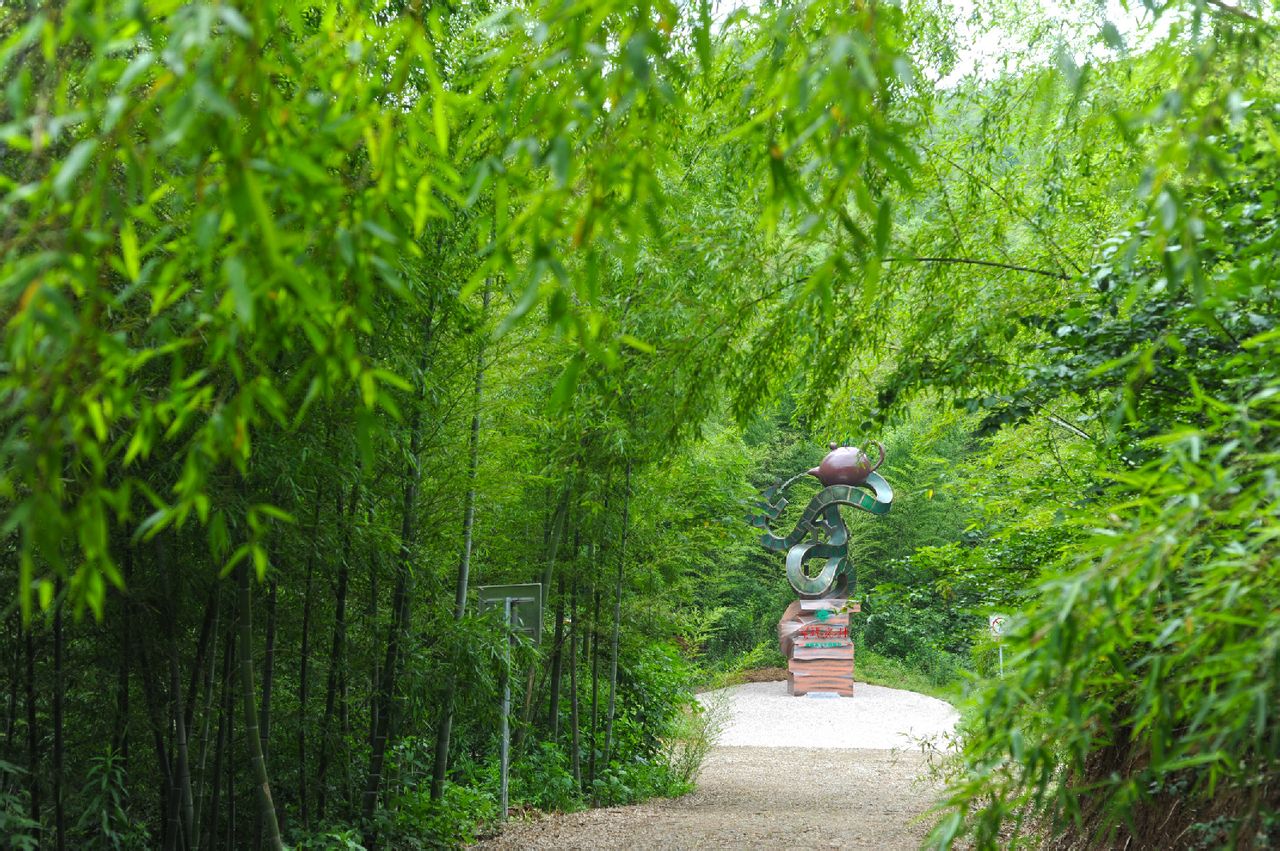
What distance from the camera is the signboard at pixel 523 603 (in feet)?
18.0

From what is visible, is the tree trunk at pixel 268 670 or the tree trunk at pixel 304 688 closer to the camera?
the tree trunk at pixel 268 670

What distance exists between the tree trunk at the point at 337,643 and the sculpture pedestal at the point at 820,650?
1162 centimetres

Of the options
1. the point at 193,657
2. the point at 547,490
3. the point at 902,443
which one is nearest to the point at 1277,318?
the point at 193,657

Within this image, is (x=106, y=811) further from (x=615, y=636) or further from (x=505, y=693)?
(x=615, y=636)

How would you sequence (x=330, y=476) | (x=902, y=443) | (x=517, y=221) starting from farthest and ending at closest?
(x=902, y=443), (x=330, y=476), (x=517, y=221)

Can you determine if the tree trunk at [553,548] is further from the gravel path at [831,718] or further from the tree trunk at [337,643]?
the gravel path at [831,718]

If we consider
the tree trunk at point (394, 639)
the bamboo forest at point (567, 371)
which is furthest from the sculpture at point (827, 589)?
the tree trunk at point (394, 639)

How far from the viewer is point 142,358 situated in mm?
1103

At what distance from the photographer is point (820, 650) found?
15.4 meters

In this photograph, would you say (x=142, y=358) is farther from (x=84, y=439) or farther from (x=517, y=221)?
(x=517, y=221)

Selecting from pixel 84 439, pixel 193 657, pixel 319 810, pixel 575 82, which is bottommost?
pixel 319 810

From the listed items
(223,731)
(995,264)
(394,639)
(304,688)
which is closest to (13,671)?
(223,731)

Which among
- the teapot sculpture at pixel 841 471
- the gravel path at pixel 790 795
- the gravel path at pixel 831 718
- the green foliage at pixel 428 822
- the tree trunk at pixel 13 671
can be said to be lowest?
the gravel path at pixel 831 718

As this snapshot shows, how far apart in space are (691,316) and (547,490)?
3.29 m
